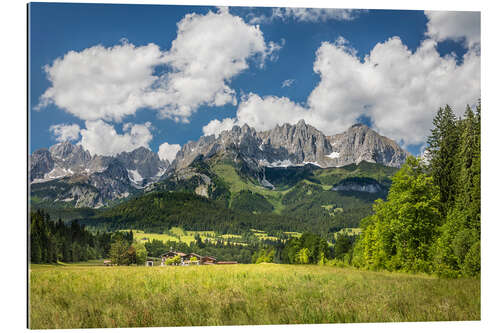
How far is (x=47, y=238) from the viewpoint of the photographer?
7.87 metres

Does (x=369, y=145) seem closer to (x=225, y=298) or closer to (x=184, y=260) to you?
(x=225, y=298)

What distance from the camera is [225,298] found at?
7.60 m

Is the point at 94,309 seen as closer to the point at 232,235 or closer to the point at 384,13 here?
the point at 232,235

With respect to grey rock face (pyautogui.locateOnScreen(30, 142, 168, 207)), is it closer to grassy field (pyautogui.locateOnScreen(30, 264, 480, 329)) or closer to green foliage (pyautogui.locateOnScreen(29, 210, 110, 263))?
green foliage (pyautogui.locateOnScreen(29, 210, 110, 263))

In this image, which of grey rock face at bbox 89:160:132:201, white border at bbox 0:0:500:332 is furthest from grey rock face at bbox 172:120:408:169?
white border at bbox 0:0:500:332

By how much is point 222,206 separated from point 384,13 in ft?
24.3

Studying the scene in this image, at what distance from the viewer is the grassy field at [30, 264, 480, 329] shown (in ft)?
23.5

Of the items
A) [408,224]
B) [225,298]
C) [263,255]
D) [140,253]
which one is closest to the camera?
[225,298]

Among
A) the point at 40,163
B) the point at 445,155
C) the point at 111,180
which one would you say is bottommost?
the point at 111,180

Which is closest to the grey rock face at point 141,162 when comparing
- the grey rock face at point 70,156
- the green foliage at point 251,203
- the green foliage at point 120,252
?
the grey rock face at point 70,156

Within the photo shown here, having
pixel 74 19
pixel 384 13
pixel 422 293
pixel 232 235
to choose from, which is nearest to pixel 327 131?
pixel 384 13

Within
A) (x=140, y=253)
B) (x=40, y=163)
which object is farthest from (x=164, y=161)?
(x=40, y=163)

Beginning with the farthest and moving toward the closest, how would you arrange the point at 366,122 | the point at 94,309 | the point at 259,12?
the point at 366,122 < the point at 259,12 < the point at 94,309
